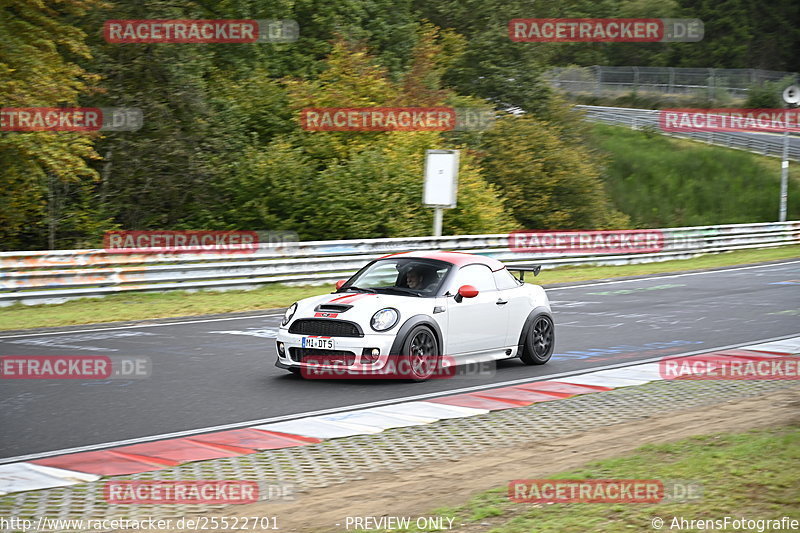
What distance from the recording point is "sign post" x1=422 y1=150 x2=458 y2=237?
24.8m

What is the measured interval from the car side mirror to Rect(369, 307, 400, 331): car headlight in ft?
3.39

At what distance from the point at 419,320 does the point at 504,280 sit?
75.5 inches

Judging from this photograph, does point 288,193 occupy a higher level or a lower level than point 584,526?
higher

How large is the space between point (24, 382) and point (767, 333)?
10.9 meters

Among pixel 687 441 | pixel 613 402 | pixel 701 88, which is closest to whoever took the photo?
pixel 687 441

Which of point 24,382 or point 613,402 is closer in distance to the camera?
point 613,402

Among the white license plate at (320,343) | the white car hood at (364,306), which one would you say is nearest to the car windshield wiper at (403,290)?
the white car hood at (364,306)

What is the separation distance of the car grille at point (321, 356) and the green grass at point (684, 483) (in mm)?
3902

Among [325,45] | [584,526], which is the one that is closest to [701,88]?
[325,45]

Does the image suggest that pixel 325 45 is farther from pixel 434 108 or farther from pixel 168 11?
pixel 168 11

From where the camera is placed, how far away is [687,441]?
8219 mm
